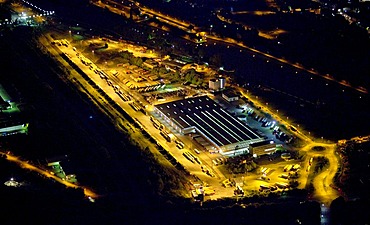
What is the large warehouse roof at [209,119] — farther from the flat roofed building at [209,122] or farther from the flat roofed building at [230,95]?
the flat roofed building at [230,95]

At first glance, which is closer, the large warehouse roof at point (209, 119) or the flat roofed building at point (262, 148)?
the flat roofed building at point (262, 148)

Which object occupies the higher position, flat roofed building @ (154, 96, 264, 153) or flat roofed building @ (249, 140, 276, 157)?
flat roofed building @ (249, 140, 276, 157)

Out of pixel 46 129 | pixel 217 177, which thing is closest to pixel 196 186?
pixel 217 177

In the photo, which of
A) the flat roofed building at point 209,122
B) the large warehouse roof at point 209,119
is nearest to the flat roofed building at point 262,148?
the flat roofed building at point 209,122

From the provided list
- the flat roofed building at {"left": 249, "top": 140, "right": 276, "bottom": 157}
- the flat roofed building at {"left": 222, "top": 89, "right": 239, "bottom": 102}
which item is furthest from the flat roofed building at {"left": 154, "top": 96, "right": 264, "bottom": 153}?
the flat roofed building at {"left": 222, "top": 89, "right": 239, "bottom": 102}

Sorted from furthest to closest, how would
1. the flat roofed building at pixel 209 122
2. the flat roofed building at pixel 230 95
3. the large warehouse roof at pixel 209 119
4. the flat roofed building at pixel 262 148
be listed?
1. the flat roofed building at pixel 230 95
2. the large warehouse roof at pixel 209 119
3. the flat roofed building at pixel 209 122
4. the flat roofed building at pixel 262 148

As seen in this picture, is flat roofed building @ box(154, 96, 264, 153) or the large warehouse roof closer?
flat roofed building @ box(154, 96, 264, 153)

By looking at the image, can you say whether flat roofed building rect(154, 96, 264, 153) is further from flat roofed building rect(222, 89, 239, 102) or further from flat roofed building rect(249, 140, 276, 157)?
flat roofed building rect(222, 89, 239, 102)

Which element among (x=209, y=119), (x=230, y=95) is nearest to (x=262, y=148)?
(x=209, y=119)

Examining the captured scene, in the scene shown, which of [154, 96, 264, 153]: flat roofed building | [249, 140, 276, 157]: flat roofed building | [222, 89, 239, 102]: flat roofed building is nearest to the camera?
[249, 140, 276, 157]: flat roofed building
